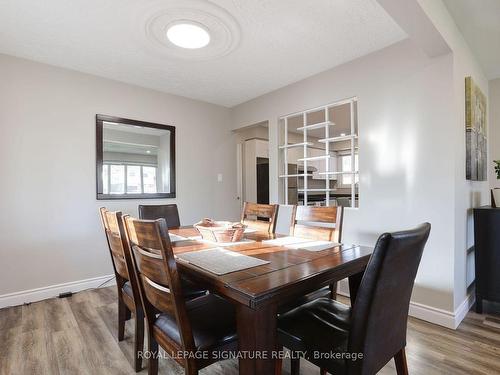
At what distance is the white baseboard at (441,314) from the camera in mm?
2014

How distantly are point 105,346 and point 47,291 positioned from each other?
132cm

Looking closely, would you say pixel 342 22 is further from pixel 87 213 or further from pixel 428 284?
pixel 87 213

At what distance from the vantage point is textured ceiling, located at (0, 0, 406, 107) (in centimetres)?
187

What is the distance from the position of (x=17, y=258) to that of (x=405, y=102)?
3.78 m

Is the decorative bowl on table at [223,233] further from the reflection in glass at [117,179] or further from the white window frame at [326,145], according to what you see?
the reflection in glass at [117,179]

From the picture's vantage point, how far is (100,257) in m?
2.99

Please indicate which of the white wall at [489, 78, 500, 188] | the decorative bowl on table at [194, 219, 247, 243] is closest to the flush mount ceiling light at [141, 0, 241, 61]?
the decorative bowl on table at [194, 219, 247, 243]

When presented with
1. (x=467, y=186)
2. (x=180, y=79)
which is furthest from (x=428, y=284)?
(x=180, y=79)

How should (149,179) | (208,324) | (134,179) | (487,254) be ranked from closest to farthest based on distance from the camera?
(208,324), (487,254), (134,179), (149,179)

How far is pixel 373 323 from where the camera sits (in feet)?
2.99

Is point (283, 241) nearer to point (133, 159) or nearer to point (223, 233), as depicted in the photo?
point (223, 233)

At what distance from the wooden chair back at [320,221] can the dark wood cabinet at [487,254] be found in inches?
52.5

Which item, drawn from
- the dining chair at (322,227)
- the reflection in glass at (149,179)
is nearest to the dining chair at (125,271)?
the dining chair at (322,227)

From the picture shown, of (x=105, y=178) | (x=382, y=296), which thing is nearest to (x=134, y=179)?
(x=105, y=178)
